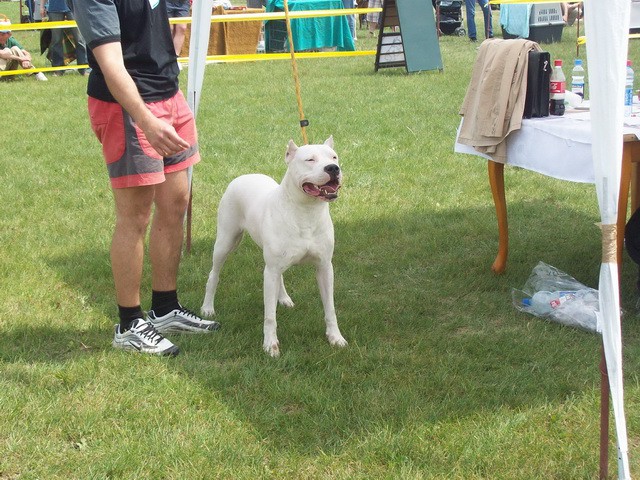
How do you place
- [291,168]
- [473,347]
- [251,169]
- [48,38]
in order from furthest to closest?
[48,38] < [251,169] < [473,347] < [291,168]

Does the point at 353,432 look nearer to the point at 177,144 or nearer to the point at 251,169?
the point at 177,144

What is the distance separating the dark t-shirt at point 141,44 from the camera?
3641 mm

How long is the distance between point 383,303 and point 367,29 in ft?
57.6

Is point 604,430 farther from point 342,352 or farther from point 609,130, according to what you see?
point 342,352

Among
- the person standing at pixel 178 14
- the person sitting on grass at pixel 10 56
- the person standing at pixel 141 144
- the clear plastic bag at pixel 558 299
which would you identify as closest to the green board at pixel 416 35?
the person sitting on grass at pixel 10 56

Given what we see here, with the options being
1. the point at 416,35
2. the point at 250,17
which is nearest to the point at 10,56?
the point at 250,17

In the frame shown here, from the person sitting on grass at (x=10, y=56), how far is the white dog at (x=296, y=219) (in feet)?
34.7

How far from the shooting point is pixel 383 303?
16.6 ft

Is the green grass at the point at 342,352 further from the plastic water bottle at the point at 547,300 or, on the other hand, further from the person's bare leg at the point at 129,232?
the person's bare leg at the point at 129,232

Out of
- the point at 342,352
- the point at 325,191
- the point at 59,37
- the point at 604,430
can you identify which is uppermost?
the point at 59,37

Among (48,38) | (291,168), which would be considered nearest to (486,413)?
(291,168)

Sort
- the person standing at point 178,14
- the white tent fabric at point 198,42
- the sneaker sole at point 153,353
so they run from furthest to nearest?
the person standing at point 178,14 → the white tent fabric at point 198,42 → the sneaker sole at point 153,353

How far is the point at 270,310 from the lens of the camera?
171 inches

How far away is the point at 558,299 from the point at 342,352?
130 cm
